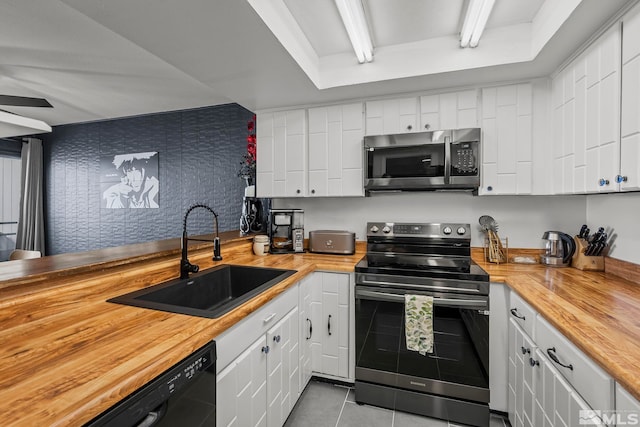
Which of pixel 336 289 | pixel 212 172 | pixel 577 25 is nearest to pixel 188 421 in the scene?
pixel 336 289

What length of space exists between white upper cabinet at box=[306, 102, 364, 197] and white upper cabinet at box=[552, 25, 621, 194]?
1.29m

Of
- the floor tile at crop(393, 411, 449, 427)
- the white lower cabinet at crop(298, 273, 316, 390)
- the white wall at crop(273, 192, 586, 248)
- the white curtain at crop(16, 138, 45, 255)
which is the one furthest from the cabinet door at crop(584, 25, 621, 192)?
the white curtain at crop(16, 138, 45, 255)

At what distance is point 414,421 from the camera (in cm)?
175

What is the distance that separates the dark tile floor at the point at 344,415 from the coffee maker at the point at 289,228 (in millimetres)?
1093

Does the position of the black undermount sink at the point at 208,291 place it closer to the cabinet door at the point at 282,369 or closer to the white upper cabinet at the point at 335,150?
the cabinet door at the point at 282,369

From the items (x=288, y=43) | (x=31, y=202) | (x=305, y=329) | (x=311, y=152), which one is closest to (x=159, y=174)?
(x=311, y=152)

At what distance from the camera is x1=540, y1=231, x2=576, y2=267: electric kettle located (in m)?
1.92

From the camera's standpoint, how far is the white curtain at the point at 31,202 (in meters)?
4.30

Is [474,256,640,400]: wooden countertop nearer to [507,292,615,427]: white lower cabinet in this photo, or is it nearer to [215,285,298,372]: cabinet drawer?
[507,292,615,427]: white lower cabinet

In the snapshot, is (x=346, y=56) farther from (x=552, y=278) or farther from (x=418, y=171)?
(x=552, y=278)

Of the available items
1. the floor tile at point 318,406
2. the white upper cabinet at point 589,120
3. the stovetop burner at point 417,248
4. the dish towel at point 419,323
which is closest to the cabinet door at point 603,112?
the white upper cabinet at point 589,120

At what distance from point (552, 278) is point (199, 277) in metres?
2.05

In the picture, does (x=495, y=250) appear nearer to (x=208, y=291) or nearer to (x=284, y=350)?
(x=284, y=350)

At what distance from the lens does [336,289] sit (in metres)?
2.03
